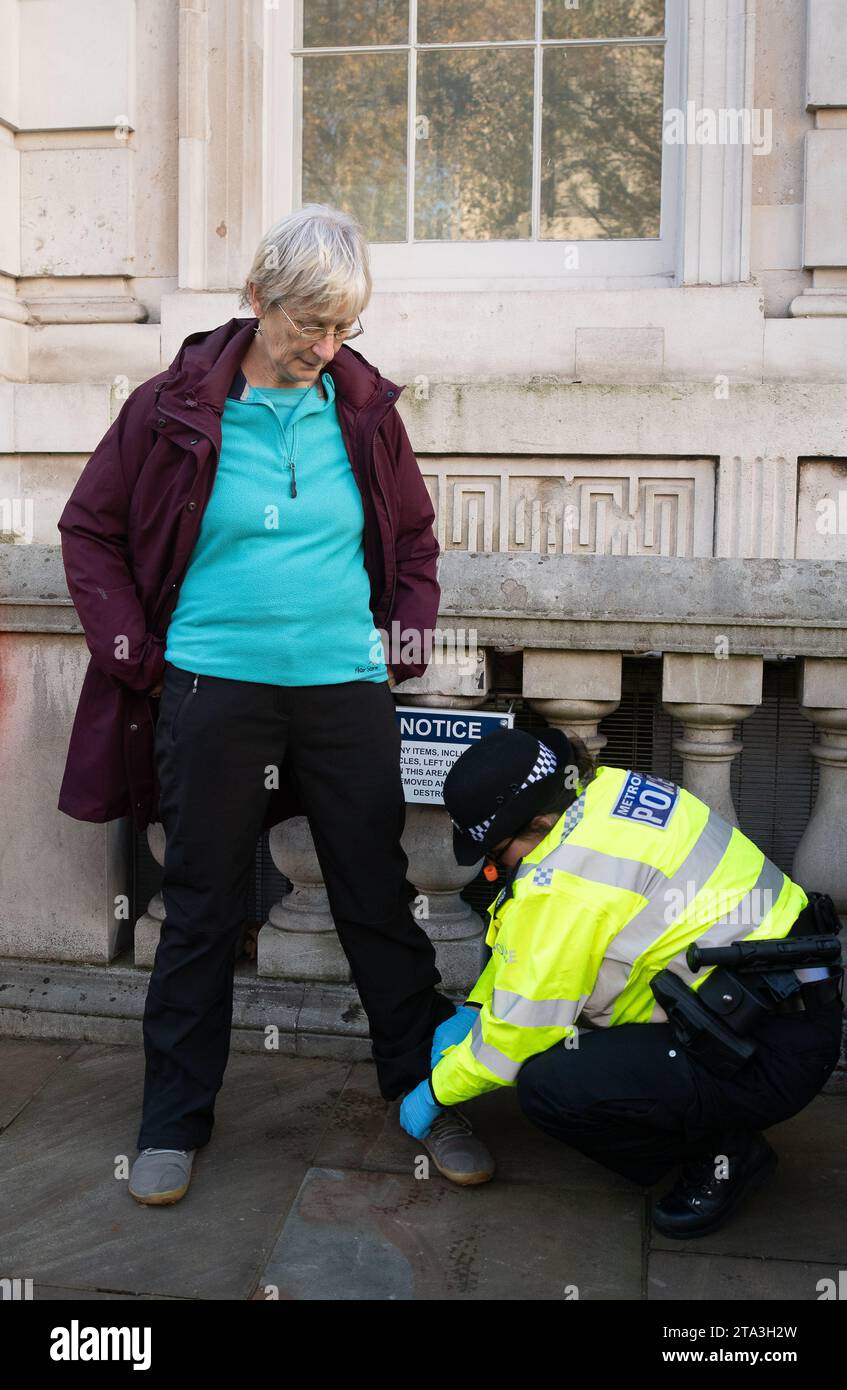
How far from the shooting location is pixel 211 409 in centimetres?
253

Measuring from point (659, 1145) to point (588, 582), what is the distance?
1242 millimetres

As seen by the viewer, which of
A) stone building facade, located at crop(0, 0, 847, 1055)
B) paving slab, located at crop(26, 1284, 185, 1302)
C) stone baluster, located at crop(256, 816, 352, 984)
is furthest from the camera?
stone building facade, located at crop(0, 0, 847, 1055)

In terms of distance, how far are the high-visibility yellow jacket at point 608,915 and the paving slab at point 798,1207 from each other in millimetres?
439

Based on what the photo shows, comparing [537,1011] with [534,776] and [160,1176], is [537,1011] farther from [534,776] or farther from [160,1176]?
[160,1176]

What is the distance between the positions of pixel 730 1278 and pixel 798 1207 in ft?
1.01

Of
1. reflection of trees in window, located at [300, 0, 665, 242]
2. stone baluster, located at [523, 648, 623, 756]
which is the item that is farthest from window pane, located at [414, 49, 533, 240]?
stone baluster, located at [523, 648, 623, 756]

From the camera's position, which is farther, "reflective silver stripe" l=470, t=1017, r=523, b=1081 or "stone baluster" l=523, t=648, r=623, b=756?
"stone baluster" l=523, t=648, r=623, b=756

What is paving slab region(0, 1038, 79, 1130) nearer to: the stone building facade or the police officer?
the police officer

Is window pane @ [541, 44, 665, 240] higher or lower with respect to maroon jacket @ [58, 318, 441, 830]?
higher

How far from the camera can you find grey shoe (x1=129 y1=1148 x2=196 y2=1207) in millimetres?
2633

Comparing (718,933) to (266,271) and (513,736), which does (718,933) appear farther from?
(266,271)

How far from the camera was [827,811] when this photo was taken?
316cm

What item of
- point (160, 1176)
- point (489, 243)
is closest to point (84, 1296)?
point (160, 1176)

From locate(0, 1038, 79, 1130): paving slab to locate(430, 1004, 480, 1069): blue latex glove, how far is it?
3.25ft
